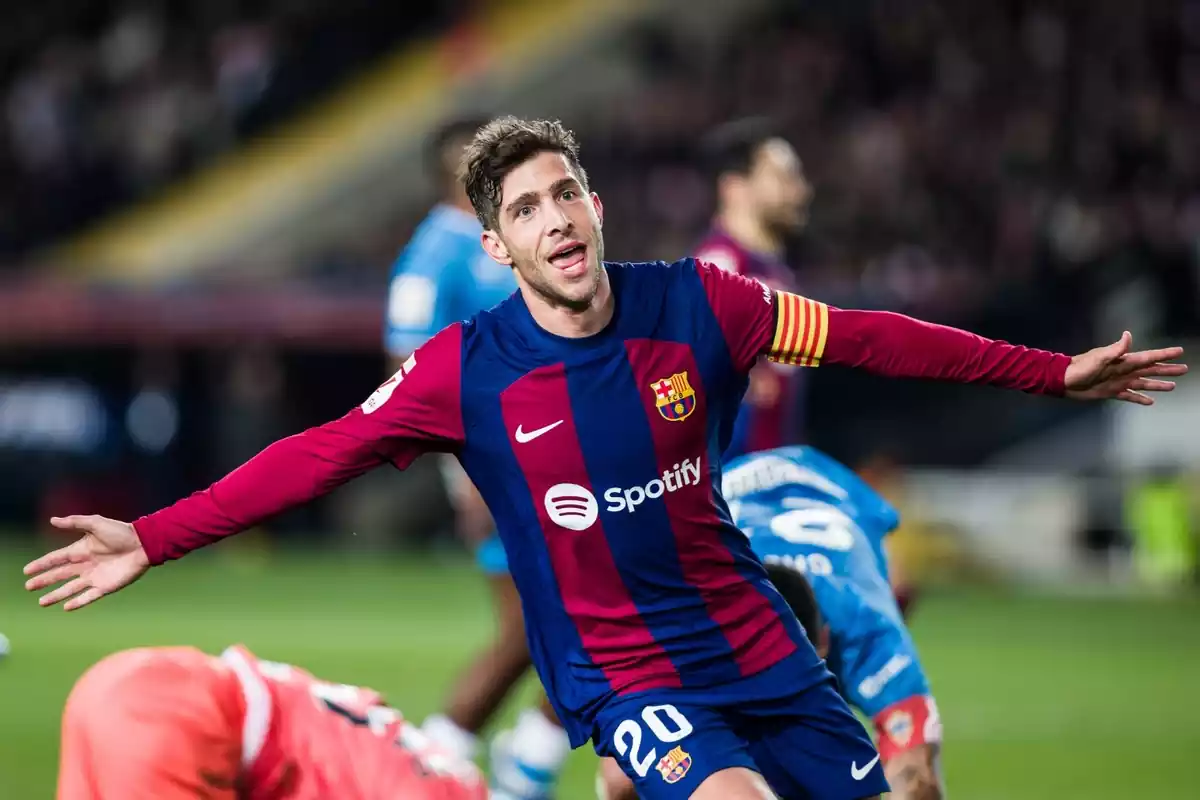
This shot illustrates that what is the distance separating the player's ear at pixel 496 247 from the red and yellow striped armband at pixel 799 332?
0.64 meters

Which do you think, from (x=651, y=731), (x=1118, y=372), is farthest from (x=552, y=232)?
(x=1118, y=372)

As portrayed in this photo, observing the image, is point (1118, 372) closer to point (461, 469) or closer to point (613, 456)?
point (613, 456)

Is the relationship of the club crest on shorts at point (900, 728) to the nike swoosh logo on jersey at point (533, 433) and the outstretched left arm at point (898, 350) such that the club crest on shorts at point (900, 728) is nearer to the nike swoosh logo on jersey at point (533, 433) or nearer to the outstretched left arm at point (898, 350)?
the outstretched left arm at point (898, 350)

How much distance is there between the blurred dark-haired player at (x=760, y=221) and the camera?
6.78 metres

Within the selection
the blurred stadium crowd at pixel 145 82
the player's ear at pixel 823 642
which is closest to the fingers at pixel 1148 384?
the player's ear at pixel 823 642

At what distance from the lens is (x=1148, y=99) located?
22.2 m

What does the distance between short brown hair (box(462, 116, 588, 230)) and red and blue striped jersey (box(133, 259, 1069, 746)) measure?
0.26 m

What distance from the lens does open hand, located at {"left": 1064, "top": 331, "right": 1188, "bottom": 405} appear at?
4219mm

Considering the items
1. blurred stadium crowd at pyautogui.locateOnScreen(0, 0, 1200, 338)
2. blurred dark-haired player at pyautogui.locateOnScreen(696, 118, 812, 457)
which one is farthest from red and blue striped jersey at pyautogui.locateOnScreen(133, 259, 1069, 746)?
blurred stadium crowd at pyautogui.locateOnScreen(0, 0, 1200, 338)

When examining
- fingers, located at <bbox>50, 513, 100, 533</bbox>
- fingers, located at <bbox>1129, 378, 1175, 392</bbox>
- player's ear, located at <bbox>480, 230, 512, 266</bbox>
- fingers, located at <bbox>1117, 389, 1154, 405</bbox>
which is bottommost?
fingers, located at <bbox>50, 513, 100, 533</bbox>

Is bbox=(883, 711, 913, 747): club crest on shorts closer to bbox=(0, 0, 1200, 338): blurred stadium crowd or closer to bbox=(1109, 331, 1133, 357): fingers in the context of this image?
bbox=(1109, 331, 1133, 357): fingers

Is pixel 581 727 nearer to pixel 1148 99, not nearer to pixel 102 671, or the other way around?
pixel 102 671

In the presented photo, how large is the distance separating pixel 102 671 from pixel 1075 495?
15.6 m

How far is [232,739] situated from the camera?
3.25 metres
